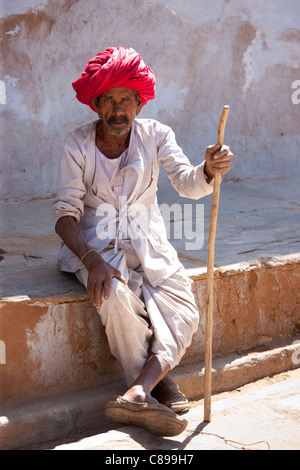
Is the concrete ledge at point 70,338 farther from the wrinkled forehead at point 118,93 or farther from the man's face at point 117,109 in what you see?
the wrinkled forehead at point 118,93

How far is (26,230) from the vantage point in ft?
15.4

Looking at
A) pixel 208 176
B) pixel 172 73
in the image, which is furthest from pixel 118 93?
pixel 172 73

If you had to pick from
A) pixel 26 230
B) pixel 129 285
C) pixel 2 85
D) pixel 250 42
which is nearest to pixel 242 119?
pixel 250 42

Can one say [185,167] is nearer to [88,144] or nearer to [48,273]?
[88,144]

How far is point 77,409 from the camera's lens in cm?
318

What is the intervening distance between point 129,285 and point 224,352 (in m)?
0.94

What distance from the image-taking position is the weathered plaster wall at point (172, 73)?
5465 millimetres

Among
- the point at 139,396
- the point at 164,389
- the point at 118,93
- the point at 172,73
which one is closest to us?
the point at 139,396

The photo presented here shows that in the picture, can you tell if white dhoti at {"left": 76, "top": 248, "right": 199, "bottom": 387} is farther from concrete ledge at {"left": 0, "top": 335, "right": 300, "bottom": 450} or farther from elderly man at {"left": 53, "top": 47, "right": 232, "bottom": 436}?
concrete ledge at {"left": 0, "top": 335, "right": 300, "bottom": 450}

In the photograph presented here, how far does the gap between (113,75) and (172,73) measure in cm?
322

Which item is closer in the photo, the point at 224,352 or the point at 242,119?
the point at 224,352

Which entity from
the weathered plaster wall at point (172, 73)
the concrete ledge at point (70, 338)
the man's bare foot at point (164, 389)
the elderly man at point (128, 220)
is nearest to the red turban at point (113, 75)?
the elderly man at point (128, 220)

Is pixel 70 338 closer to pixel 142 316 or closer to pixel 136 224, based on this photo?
pixel 142 316

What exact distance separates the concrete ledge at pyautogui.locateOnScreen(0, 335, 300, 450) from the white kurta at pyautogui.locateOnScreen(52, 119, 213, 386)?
0.94 ft
